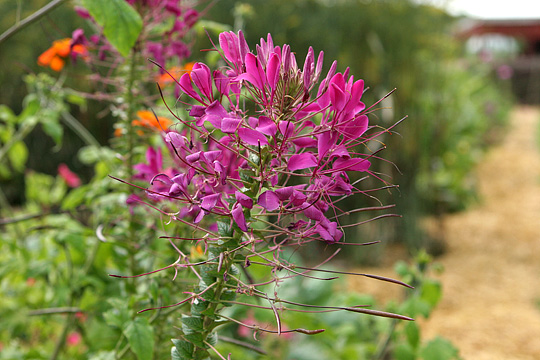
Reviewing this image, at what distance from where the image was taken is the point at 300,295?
8.38 ft

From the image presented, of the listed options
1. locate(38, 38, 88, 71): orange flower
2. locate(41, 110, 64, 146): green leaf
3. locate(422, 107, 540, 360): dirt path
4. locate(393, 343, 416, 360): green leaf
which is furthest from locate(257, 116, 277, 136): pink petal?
locate(422, 107, 540, 360): dirt path

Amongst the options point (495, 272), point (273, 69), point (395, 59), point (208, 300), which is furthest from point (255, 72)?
point (495, 272)

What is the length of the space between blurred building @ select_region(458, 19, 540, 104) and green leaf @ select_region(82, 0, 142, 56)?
15298 millimetres

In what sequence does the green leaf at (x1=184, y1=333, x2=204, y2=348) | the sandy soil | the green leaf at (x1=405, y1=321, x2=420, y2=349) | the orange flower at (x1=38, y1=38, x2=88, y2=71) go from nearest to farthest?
the green leaf at (x1=184, y1=333, x2=204, y2=348)
the orange flower at (x1=38, y1=38, x2=88, y2=71)
the green leaf at (x1=405, y1=321, x2=420, y2=349)
the sandy soil

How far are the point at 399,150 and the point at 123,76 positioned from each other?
354cm

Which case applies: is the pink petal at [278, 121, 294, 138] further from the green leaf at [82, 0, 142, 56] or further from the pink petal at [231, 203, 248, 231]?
A: the green leaf at [82, 0, 142, 56]

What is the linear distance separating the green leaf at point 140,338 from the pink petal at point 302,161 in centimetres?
49

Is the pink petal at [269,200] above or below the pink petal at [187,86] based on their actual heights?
→ below

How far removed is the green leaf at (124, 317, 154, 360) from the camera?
93 centimetres

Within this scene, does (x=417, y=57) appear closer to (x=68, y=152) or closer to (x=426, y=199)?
(x=426, y=199)

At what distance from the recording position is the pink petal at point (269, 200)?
0.67 metres

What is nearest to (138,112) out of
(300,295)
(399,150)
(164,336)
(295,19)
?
(164,336)

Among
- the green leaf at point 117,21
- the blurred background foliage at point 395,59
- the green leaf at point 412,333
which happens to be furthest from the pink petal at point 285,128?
the blurred background foliage at point 395,59

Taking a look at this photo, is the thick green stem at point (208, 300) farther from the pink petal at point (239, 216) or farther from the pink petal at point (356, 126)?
the pink petal at point (356, 126)
